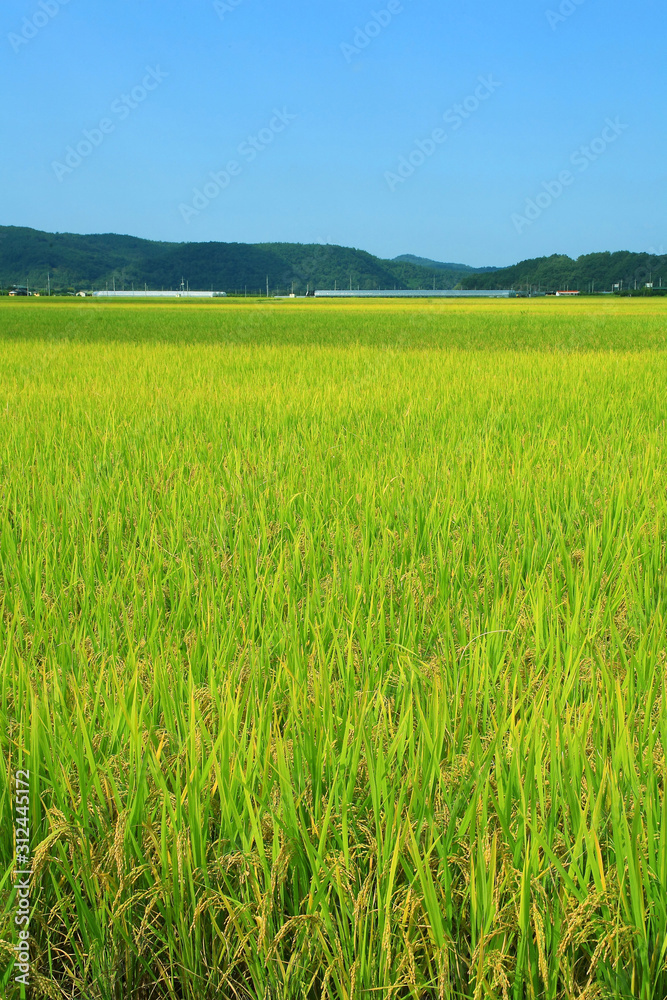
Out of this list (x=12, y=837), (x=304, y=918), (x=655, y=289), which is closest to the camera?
(x=304, y=918)

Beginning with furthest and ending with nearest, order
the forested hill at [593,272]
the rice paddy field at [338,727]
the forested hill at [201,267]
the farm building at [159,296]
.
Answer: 1. the forested hill at [201,267]
2. the forested hill at [593,272]
3. the farm building at [159,296]
4. the rice paddy field at [338,727]

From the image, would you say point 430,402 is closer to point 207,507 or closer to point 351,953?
point 207,507

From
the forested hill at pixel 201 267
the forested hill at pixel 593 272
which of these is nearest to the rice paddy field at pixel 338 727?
the forested hill at pixel 593 272

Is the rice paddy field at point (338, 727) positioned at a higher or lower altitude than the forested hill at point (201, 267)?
lower

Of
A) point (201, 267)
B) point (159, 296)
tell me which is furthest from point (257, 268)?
point (159, 296)

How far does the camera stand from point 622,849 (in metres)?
1.03

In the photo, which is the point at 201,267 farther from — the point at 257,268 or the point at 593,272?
the point at 593,272

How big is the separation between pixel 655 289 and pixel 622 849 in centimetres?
9988

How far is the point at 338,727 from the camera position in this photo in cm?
141

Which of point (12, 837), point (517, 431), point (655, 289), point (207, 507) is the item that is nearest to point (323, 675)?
point (12, 837)

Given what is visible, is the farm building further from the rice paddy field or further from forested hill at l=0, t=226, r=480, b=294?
the rice paddy field

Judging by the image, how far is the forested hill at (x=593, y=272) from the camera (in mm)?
91562

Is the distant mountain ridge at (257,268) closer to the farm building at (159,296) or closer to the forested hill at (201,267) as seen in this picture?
the forested hill at (201,267)

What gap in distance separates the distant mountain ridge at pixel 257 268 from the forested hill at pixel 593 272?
13cm
